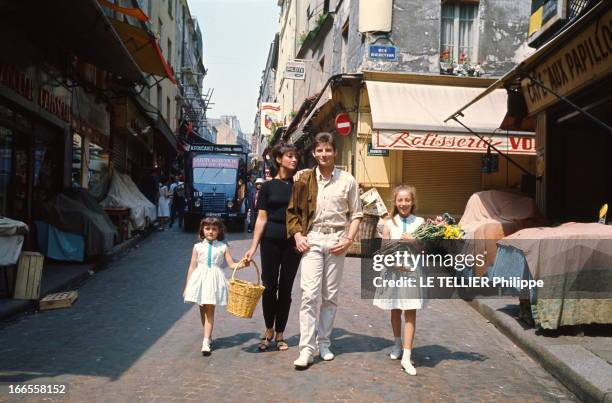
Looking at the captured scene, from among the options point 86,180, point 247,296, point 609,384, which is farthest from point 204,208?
point 609,384

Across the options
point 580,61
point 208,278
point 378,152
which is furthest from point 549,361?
point 378,152

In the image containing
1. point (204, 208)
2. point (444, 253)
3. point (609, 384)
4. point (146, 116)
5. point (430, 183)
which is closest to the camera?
point (609, 384)

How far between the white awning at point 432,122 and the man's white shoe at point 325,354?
25.4 feet

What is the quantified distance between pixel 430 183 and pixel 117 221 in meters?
8.10

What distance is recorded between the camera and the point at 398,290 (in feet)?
15.3

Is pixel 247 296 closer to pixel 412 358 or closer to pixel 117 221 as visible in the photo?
A: pixel 412 358

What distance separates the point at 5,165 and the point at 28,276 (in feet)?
10.5

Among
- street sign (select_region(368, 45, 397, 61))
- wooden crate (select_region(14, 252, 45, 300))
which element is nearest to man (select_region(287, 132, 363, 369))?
wooden crate (select_region(14, 252, 45, 300))

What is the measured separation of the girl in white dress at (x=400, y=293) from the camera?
4.61 m

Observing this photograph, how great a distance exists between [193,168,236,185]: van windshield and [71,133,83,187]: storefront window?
5.15 meters

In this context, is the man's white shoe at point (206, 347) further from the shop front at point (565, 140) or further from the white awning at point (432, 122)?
the white awning at point (432, 122)

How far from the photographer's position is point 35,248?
9.77 meters

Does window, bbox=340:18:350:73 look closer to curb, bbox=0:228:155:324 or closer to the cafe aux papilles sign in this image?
curb, bbox=0:228:155:324

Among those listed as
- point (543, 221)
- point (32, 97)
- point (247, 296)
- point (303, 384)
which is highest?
point (32, 97)
